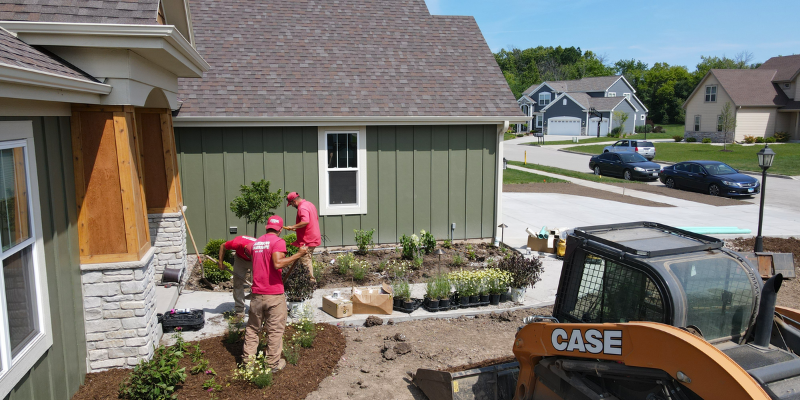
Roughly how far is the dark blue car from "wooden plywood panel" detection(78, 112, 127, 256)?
22159 mm

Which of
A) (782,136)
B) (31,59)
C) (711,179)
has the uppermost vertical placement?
(31,59)

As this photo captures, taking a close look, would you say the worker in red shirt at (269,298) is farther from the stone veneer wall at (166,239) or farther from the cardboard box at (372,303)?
the stone veneer wall at (166,239)

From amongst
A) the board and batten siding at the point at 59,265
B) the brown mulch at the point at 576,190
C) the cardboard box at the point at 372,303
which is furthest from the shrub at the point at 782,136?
the board and batten siding at the point at 59,265

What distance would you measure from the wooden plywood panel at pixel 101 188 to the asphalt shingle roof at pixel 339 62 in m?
5.17

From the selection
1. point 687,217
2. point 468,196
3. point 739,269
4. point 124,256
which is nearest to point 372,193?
point 468,196

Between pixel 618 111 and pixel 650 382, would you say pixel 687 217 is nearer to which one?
pixel 650 382

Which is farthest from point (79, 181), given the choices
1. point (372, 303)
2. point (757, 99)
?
point (757, 99)

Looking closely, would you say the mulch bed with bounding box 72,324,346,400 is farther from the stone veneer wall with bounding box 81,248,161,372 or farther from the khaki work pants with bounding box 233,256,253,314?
the khaki work pants with bounding box 233,256,253,314

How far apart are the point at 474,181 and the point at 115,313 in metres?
8.41

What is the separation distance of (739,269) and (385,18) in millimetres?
12117

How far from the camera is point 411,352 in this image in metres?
7.13

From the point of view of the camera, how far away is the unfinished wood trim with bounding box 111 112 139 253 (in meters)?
→ 6.36

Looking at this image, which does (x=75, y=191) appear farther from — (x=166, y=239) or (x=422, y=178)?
(x=422, y=178)

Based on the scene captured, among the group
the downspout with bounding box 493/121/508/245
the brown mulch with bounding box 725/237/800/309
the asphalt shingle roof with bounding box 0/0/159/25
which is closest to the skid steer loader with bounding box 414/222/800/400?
the asphalt shingle roof with bounding box 0/0/159/25
